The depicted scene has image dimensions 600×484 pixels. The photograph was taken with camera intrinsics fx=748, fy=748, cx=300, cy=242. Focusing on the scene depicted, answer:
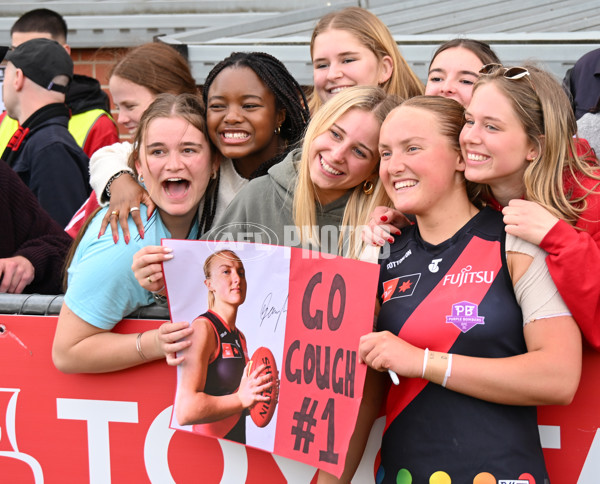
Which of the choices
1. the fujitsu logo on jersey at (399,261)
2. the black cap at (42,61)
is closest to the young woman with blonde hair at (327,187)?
the fujitsu logo on jersey at (399,261)

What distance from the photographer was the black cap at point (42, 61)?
421cm

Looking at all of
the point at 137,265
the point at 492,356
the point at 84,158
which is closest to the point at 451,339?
the point at 492,356

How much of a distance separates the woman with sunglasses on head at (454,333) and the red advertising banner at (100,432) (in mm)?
302

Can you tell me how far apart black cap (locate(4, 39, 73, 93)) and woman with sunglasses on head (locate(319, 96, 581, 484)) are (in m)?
2.66

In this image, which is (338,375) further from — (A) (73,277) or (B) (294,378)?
(A) (73,277)

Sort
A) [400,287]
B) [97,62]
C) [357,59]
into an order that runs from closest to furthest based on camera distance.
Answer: [400,287], [357,59], [97,62]

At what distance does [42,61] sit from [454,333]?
313cm

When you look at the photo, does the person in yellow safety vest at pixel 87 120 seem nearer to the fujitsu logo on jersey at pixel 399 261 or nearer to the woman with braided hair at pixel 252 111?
the woman with braided hair at pixel 252 111

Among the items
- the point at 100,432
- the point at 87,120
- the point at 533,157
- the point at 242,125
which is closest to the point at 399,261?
the point at 533,157

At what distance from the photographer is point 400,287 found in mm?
2207

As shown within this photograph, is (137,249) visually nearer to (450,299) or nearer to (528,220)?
(450,299)

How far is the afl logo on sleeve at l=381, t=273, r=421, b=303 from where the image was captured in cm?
218

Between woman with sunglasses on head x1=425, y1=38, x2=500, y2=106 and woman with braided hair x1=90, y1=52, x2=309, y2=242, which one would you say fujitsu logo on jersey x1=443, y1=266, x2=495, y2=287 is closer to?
woman with braided hair x1=90, y1=52, x2=309, y2=242

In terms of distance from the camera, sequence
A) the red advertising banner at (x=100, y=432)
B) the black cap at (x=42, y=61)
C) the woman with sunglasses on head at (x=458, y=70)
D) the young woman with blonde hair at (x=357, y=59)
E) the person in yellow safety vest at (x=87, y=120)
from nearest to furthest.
Answer: 1. the red advertising banner at (x=100, y=432)
2. the woman with sunglasses on head at (x=458, y=70)
3. the young woman with blonde hair at (x=357, y=59)
4. the black cap at (x=42, y=61)
5. the person in yellow safety vest at (x=87, y=120)
